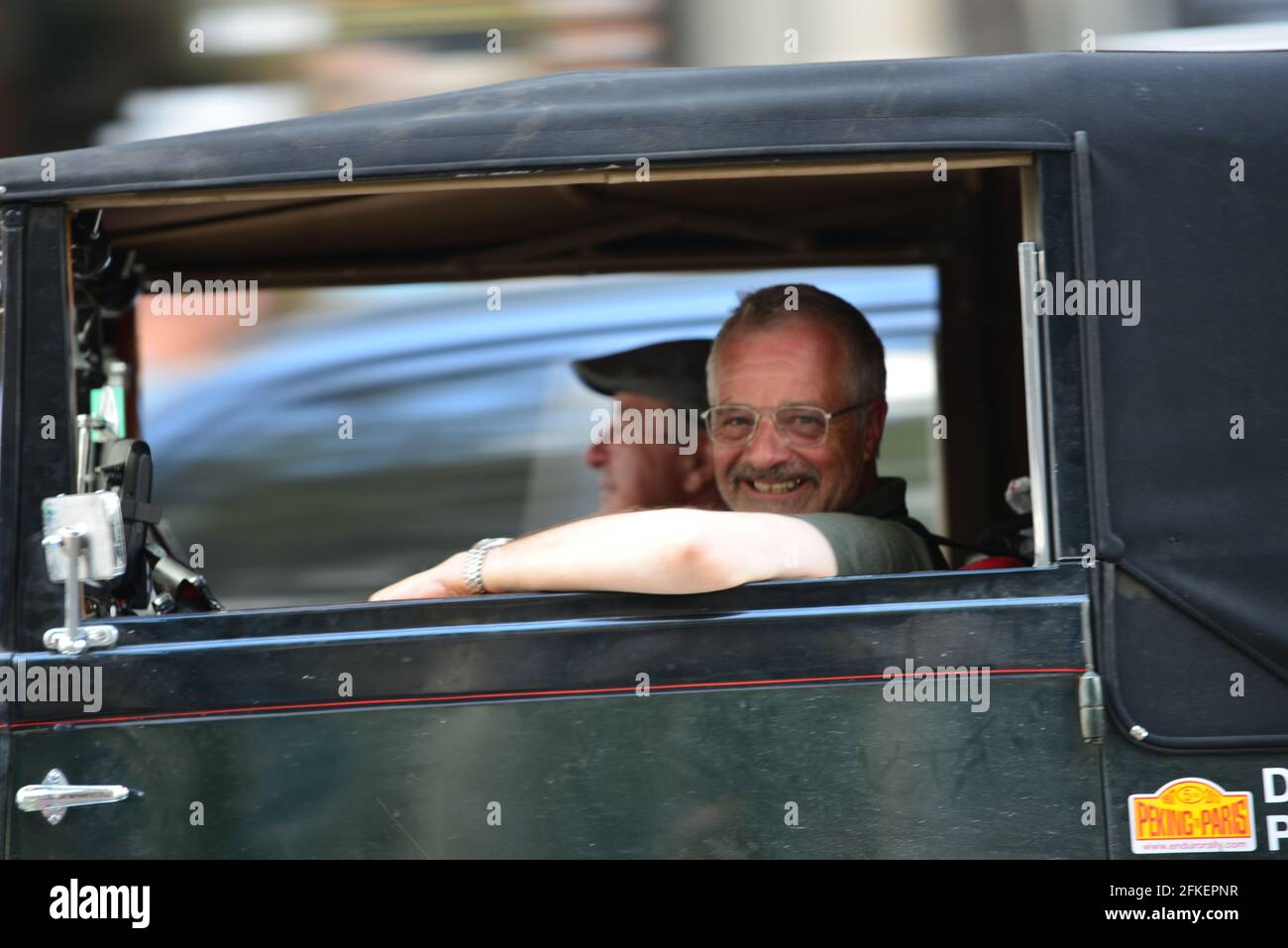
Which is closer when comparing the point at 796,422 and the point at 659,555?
the point at 659,555

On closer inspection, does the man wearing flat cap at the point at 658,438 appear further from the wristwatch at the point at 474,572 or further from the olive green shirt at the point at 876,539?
the wristwatch at the point at 474,572

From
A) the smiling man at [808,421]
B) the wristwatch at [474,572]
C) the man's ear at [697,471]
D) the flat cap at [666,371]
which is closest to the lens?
the wristwatch at [474,572]

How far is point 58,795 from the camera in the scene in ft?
5.62

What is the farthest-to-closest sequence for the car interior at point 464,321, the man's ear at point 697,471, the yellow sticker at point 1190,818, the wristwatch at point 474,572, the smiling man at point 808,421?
the man's ear at point 697,471 → the car interior at point 464,321 → the smiling man at point 808,421 → the wristwatch at point 474,572 → the yellow sticker at point 1190,818

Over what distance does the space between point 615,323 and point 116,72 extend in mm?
2322

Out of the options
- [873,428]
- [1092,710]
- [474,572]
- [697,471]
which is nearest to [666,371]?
[697,471]

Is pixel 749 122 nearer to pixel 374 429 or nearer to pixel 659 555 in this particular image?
pixel 659 555

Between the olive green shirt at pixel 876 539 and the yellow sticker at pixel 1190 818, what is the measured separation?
0.45 meters

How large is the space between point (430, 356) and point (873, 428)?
237 centimetres

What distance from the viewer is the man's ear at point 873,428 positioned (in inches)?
94.0

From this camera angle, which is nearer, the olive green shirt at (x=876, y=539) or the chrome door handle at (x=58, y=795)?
the chrome door handle at (x=58, y=795)

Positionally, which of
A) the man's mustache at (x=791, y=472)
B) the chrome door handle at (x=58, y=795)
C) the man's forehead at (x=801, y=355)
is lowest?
the chrome door handle at (x=58, y=795)

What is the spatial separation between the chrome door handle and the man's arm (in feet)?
1.46

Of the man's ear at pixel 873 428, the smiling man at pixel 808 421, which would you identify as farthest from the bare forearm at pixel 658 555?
the man's ear at pixel 873 428
